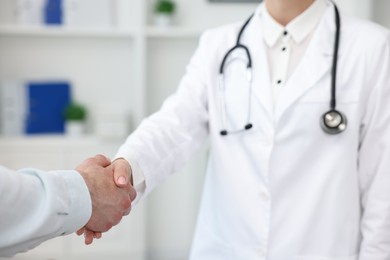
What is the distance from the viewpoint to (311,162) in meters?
1.46

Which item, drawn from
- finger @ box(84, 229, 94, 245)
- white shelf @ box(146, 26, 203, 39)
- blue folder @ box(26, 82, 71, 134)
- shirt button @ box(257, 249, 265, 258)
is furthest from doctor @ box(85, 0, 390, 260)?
blue folder @ box(26, 82, 71, 134)

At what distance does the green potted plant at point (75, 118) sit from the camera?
318 centimetres

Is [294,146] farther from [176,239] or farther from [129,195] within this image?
[176,239]

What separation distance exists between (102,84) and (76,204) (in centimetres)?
233

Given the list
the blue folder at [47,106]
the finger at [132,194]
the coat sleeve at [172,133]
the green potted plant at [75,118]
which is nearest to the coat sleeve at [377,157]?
the coat sleeve at [172,133]

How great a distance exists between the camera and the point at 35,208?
101 centimetres

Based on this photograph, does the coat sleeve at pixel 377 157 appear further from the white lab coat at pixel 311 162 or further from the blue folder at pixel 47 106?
the blue folder at pixel 47 106

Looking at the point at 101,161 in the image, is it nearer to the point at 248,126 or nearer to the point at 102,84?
the point at 248,126

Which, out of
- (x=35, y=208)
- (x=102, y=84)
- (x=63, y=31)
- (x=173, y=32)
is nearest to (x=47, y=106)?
(x=102, y=84)

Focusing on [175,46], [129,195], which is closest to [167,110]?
[129,195]

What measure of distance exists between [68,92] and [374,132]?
228 cm

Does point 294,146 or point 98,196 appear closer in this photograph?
point 98,196

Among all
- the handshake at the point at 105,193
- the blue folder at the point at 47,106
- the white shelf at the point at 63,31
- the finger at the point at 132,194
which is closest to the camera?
the handshake at the point at 105,193

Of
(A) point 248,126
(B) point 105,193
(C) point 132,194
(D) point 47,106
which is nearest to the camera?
(B) point 105,193
